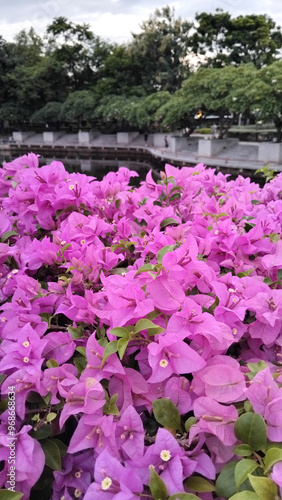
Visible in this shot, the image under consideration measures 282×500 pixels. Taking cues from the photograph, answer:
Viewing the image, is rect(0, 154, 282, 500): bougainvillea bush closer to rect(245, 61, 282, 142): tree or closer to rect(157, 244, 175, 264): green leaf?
rect(157, 244, 175, 264): green leaf

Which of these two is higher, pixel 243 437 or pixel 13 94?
pixel 13 94

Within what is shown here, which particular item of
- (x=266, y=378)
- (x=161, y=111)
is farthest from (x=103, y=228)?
(x=161, y=111)

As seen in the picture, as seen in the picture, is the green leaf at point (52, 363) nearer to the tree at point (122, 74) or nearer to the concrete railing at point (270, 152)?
the concrete railing at point (270, 152)

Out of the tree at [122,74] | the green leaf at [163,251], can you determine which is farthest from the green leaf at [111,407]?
the tree at [122,74]

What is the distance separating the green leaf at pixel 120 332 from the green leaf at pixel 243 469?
0.29 meters

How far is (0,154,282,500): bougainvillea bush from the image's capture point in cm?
67

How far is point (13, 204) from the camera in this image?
5.19 feet

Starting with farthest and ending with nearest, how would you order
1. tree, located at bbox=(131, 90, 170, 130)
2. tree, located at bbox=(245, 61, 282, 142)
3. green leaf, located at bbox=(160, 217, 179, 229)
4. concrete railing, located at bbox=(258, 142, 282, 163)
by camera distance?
tree, located at bbox=(131, 90, 170, 130) < concrete railing, located at bbox=(258, 142, 282, 163) < tree, located at bbox=(245, 61, 282, 142) < green leaf, located at bbox=(160, 217, 179, 229)

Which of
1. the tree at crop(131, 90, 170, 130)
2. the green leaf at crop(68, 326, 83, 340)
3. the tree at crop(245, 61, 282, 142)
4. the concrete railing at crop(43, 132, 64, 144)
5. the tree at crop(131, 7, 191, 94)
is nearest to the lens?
the green leaf at crop(68, 326, 83, 340)

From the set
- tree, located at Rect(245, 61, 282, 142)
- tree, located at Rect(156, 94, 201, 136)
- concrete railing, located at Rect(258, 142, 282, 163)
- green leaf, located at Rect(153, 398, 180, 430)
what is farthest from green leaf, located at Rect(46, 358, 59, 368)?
tree, located at Rect(156, 94, 201, 136)

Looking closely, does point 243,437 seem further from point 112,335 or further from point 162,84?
point 162,84

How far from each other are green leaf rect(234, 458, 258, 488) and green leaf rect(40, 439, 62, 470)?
1.08 feet

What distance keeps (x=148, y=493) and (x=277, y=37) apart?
29200 millimetres

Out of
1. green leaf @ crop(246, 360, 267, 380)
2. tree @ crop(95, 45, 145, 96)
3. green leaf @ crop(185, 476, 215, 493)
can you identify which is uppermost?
tree @ crop(95, 45, 145, 96)
